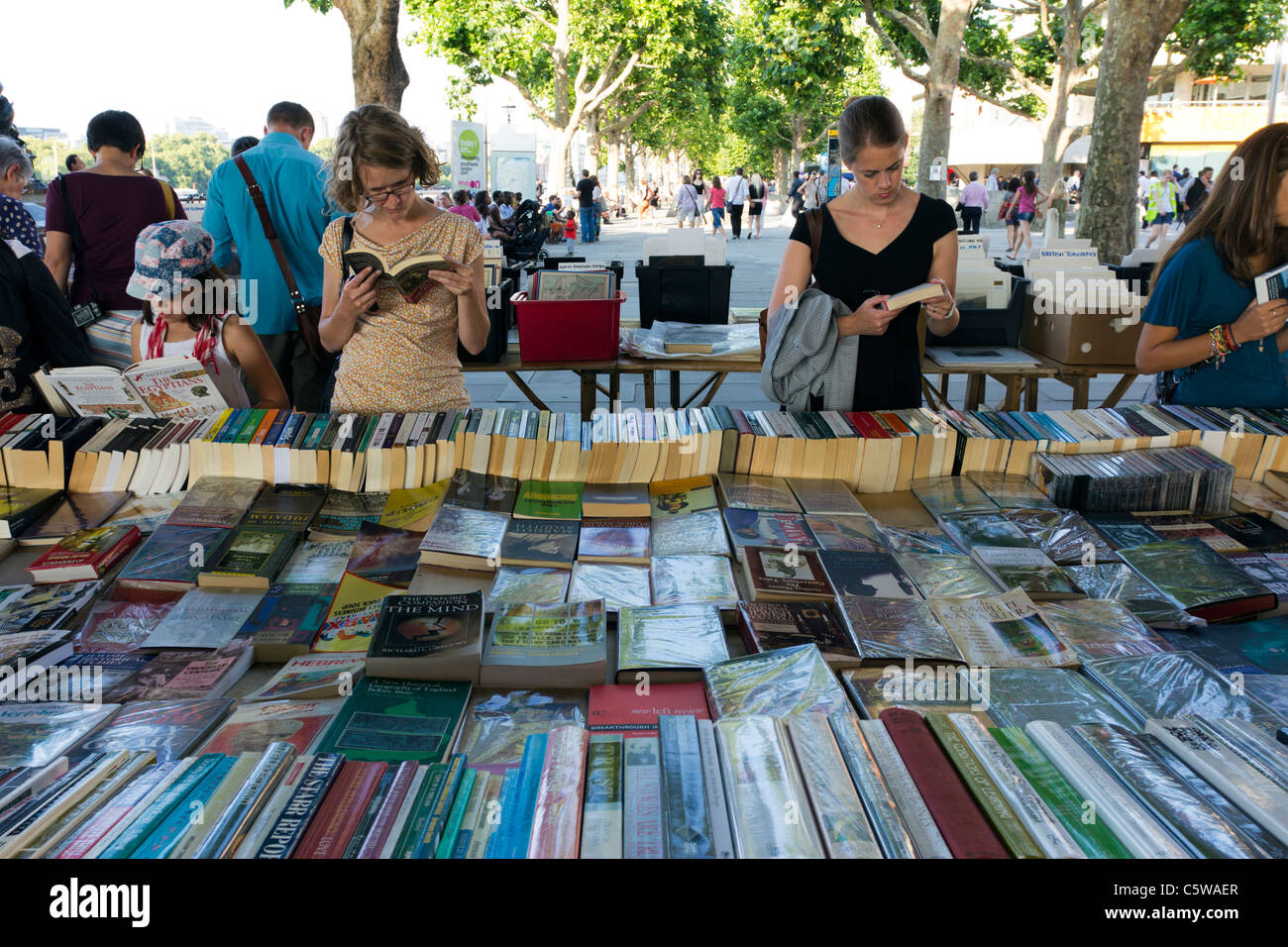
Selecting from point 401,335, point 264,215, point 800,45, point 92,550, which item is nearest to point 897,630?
point 401,335

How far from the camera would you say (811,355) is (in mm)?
2904

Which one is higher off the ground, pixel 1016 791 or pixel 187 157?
pixel 187 157

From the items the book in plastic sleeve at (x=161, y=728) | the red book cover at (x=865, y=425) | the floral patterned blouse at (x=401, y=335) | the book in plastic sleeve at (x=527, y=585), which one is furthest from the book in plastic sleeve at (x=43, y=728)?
the red book cover at (x=865, y=425)

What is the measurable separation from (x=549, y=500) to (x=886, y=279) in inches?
54.5

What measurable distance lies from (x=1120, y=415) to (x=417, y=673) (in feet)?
7.49

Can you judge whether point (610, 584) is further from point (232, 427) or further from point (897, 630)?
point (232, 427)

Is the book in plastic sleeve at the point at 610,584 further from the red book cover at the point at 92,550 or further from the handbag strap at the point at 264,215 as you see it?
the handbag strap at the point at 264,215

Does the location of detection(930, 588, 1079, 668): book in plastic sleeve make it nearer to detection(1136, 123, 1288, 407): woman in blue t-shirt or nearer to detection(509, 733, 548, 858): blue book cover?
detection(509, 733, 548, 858): blue book cover

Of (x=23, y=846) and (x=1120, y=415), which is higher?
(x=1120, y=415)

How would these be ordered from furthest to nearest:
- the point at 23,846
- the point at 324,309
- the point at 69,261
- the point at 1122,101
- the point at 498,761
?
the point at 1122,101 → the point at 69,261 → the point at 324,309 → the point at 498,761 → the point at 23,846

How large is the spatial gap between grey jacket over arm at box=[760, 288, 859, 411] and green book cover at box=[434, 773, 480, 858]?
1887 millimetres

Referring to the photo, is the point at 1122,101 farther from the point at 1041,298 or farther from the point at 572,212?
the point at 572,212

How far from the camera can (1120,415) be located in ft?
9.10
